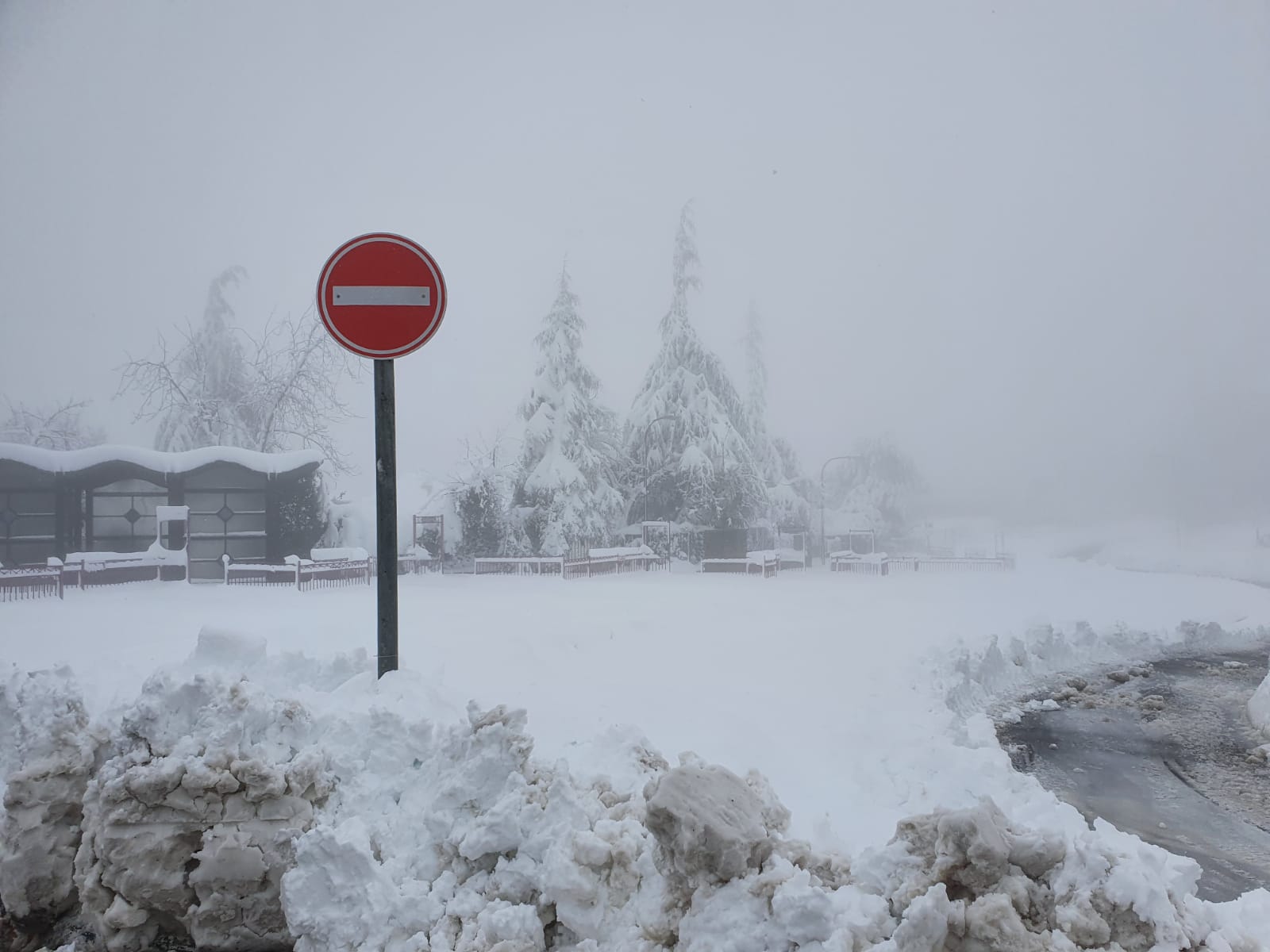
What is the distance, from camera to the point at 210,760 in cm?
206

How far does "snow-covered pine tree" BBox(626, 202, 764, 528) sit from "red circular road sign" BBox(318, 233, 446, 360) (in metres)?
1.59

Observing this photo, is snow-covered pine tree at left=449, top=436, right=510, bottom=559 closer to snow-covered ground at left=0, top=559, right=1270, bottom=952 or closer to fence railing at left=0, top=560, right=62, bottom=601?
snow-covered ground at left=0, top=559, right=1270, bottom=952

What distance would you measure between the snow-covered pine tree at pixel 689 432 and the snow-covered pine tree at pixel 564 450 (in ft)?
0.90

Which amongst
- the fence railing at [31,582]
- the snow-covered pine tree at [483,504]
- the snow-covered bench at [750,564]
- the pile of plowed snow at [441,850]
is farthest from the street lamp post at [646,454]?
the fence railing at [31,582]

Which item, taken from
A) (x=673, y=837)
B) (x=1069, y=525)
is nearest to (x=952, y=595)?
(x=1069, y=525)

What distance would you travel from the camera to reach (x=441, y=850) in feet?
6.38

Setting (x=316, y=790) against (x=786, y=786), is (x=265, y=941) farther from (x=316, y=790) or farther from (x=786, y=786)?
(x=786, y=786)

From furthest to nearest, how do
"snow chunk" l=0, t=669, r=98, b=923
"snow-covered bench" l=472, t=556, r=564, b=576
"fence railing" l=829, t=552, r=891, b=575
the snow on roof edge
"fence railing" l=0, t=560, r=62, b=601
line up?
"fence railing" l=829, t=552, r=891, b=575, "snow-covered bench" l=472, t=556, r=564, b=576, the snow on roof edge, "fence railing" l=0, t=560, r=62, b=601, "snow chunk" l=0, t=669, r=98, b=923

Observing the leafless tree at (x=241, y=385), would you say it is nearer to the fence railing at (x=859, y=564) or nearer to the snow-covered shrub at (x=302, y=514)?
the snow-covered shrub at (x=302, y=514)

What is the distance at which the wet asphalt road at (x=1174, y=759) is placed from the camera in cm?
206

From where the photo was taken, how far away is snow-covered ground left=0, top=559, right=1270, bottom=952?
5.27 ft

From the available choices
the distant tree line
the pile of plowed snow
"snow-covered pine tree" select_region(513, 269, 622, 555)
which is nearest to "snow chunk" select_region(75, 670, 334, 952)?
the pile of plowed snow

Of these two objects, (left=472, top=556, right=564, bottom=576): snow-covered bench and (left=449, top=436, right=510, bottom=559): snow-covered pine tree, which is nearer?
(left=472, top=556, right=564, bottom=576): snow-covered bench

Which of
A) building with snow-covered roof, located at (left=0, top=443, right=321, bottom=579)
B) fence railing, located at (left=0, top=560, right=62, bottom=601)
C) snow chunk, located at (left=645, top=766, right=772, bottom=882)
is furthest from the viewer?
building with snow-covered roof, located at (left=0, top=443, right=321, bottom=579)
